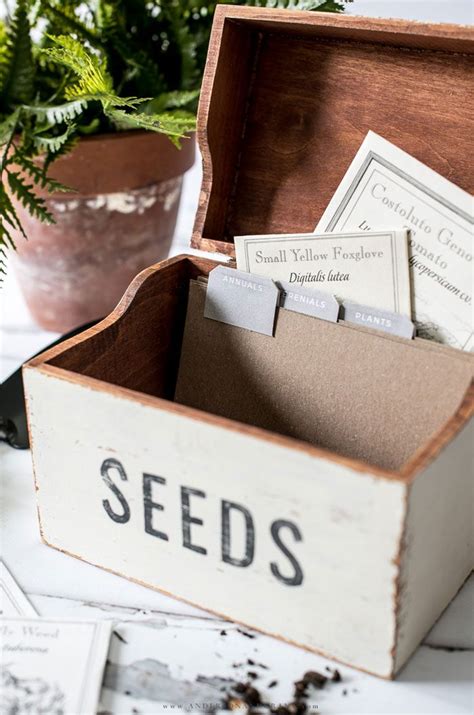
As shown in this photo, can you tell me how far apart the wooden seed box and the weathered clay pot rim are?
0.68 feet

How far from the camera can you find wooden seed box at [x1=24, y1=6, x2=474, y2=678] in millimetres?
683

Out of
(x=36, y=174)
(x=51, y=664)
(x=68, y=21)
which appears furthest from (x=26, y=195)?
(x=51, y=664)

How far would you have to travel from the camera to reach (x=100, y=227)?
1.22 meters

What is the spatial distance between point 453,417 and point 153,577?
32 centimetres

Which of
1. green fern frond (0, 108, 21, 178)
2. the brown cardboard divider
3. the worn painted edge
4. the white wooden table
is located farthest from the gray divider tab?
green fern frond (0, 108, 21, 178)

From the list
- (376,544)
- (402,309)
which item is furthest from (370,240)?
(376,544)

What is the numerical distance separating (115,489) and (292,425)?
0.24 metres

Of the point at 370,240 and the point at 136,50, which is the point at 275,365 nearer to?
the point at 370,240

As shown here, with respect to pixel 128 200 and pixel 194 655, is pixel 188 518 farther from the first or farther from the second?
pixel 128 200

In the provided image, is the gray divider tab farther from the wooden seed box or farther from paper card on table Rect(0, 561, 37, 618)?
paper card on table Rect(0, 561, 37, 618)

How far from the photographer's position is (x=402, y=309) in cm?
88

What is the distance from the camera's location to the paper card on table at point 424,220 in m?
0.86

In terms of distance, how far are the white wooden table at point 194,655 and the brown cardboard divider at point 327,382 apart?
0.58ft

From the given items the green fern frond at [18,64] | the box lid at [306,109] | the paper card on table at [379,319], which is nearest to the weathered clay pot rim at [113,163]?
the green fern frond at [18,64]
